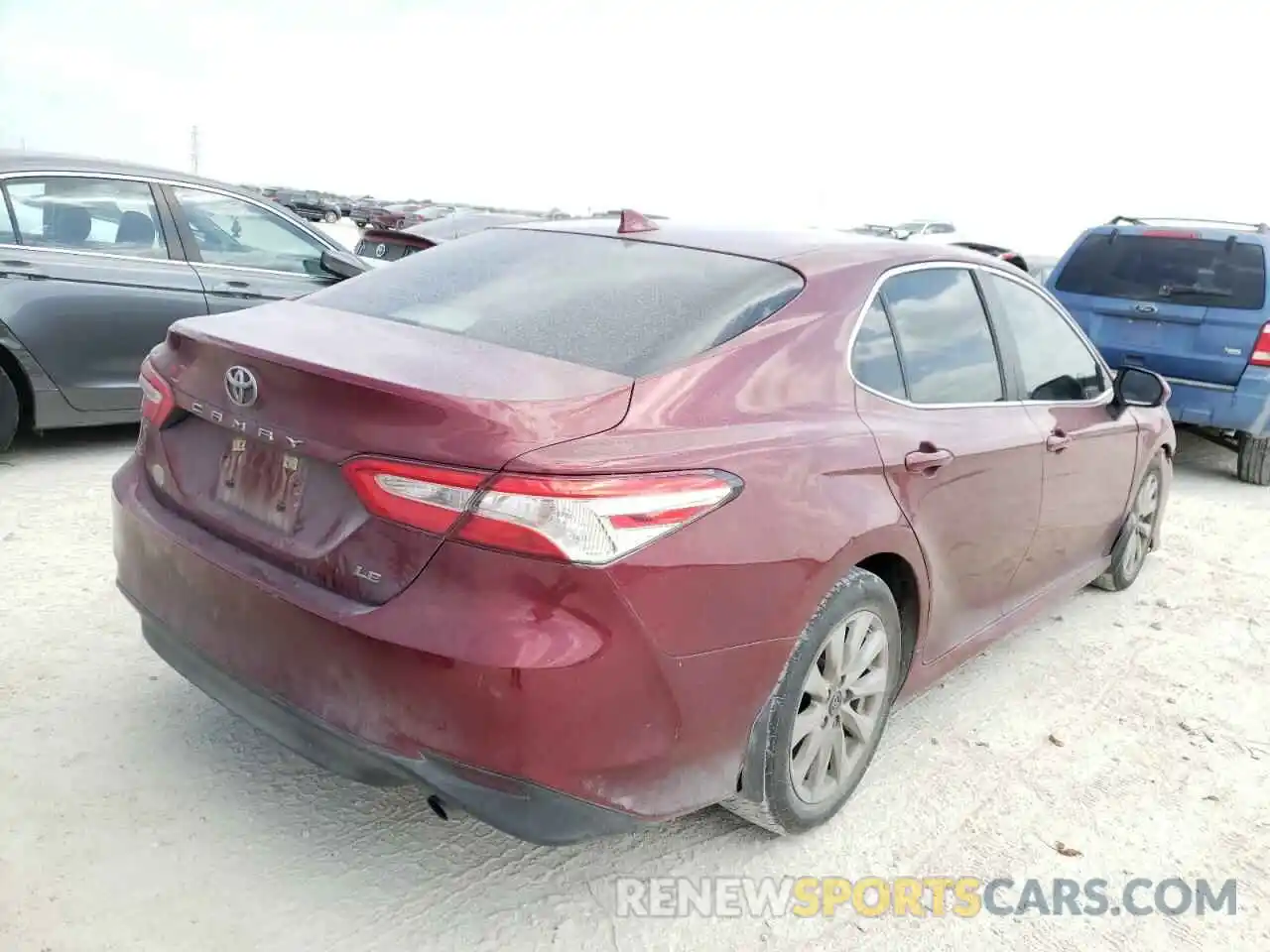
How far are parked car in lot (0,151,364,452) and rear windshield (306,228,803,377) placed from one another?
3.06 m

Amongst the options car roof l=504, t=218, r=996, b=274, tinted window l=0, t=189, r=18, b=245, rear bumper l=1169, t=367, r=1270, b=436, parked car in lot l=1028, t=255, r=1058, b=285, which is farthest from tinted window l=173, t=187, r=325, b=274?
parked car in lot l=1028, t=255, r=1058, b=285

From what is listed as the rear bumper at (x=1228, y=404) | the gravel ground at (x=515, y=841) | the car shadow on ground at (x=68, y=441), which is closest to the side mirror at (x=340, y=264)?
the car shadow on ground at (x=68, y=441)

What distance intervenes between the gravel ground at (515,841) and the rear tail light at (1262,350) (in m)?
3.59

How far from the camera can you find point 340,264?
6082mm

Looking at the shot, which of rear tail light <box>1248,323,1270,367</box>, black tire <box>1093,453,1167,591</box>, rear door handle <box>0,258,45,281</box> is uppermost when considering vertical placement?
rear door handle <box>0,258,45,281</box>

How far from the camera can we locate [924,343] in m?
3.15

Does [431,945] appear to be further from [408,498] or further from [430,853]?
[408,498]

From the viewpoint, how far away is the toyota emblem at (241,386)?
7.86 feet

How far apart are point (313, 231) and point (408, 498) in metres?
4.94

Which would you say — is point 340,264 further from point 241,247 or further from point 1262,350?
point 1262,350

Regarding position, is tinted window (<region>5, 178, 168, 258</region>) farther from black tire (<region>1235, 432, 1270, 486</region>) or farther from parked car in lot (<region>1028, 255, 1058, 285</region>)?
parked car in lot (<region>1028, 255, 1058, 285</region>)

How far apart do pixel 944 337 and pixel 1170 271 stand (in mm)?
5072

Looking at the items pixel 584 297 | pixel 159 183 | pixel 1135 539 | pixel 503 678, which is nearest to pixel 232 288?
pixel 159 183

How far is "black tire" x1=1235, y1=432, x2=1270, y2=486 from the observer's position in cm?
739
